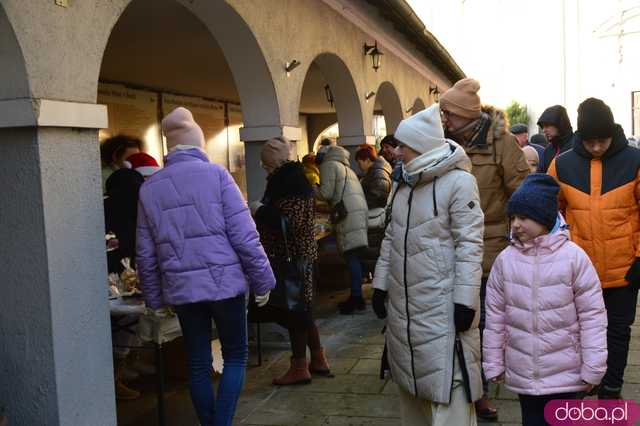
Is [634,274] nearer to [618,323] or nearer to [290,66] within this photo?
[618,323]

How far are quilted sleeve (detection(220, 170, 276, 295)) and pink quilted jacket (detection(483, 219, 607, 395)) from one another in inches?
47.8

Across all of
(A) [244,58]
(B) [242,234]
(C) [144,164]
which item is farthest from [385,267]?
(A) [244,58]

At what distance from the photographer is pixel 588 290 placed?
292cm

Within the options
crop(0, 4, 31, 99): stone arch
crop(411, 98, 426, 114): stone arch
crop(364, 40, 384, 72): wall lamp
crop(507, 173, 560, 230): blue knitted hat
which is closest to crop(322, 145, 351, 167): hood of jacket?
crop(364, 40, 384, 72): wall lamp

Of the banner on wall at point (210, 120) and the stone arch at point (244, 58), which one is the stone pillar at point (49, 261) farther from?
the banner on wall at point (210, 120)

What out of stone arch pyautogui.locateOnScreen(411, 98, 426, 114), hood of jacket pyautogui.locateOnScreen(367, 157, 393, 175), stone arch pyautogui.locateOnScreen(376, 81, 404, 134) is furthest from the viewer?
stone arch pyautogui.locateOnScreen(411, 98, 426, 114)

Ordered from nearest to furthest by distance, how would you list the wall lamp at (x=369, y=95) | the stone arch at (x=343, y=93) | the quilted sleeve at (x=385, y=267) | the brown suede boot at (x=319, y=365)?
the quilted sleeve at (x=385, y=267) < the brown suede boot at (x=319, y=365) < the stone arch at (x=343, y=93) < the wall lamp at (x=369, y=95)

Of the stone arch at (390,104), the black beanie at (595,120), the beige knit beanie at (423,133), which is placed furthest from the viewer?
the stone arch at (390,104)

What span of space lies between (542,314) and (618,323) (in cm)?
135

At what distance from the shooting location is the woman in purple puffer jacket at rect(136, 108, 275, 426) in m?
3.49

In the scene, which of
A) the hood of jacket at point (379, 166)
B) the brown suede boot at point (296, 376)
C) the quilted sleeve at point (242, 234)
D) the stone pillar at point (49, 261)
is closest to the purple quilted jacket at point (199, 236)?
the quilted sleeve at point (242, 234)

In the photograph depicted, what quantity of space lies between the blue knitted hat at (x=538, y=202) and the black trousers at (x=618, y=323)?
1.25 m

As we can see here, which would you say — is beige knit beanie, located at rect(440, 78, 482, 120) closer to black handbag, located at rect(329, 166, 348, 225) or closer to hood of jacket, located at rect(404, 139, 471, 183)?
hood of jacket, located at rect(404, 139, 471, 183)

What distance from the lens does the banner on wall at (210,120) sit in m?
13.3
